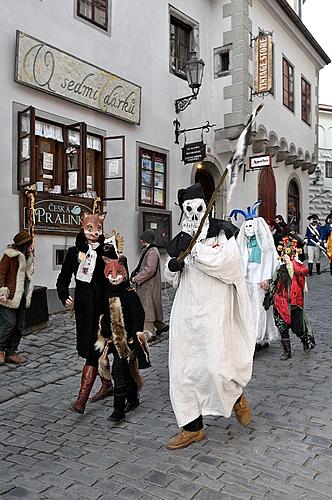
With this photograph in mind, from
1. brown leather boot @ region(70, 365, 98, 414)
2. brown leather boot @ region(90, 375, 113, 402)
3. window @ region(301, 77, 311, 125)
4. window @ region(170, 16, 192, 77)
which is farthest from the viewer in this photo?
window @ region(301, 77, 311, 125)

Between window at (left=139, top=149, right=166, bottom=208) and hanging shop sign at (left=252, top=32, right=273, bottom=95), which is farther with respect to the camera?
hanging shop sign at (left=252, top=32, right=273, bottom=95)

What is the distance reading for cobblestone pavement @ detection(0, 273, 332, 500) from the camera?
10.6 ft

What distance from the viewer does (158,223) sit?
1184 centimetres

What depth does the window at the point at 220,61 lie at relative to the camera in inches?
551

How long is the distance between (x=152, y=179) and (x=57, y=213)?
3136 mm

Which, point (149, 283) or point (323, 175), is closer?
point (149, 283)

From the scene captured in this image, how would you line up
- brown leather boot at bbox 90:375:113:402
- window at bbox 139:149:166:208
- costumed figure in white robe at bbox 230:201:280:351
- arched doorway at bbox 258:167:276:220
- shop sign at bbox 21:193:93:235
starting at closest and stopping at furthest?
brown leather boot at bbox 90:375:113:402 → costumed figure in white robe at bbox 230:201:280:351 → shop sign at bbox 21:193:93:235 → window at bbox 139:149:166:208 → arched doorway at bbox 258:167:276:220

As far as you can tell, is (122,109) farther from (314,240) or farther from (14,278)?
(314,240)

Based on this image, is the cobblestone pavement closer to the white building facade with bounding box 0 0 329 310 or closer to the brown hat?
the brown hat

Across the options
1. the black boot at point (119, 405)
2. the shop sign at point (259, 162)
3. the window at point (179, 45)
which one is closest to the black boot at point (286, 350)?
the black boot at point (119, 405)

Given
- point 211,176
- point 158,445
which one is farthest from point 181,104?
point 158,445

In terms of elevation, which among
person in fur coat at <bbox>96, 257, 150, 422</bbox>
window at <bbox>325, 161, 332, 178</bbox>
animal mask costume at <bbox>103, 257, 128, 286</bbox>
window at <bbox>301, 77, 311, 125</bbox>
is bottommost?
person in fur coat at <bbox>96, 257, 150, 422</bbox>

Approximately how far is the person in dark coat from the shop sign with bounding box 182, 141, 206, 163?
759 cm

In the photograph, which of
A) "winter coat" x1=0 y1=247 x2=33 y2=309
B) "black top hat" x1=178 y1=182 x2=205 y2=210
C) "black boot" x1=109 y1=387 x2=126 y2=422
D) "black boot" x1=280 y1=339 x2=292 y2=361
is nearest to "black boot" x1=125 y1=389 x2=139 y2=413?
"black boot" x1=109 y1=387 x2=126 y2=422
